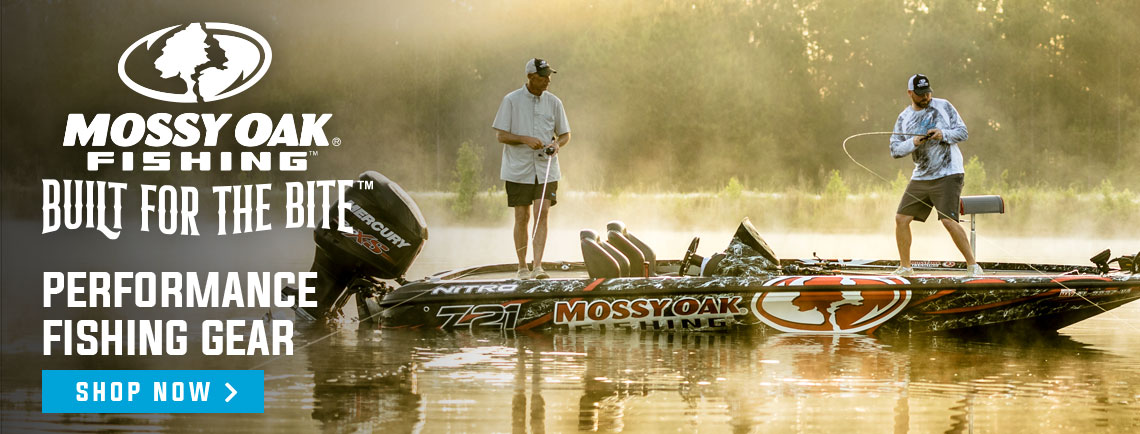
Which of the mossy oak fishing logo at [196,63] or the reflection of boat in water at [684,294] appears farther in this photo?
the mossy oak fishing logo at [196,63]

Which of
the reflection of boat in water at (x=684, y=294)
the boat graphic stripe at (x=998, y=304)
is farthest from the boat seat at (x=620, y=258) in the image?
the boat graphic stripe at (x=998, y=304)

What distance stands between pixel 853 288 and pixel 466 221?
19.7m

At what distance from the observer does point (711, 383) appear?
18.5 feet

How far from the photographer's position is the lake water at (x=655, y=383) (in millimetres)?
4766

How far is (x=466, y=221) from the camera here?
2616 centimetres

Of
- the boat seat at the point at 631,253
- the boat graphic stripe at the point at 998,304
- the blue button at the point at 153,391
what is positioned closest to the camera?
the blue button at the point at 153,391

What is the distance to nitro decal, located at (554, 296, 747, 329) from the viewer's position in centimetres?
707

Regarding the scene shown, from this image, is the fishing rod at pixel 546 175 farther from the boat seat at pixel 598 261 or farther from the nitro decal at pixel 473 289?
the nitro decal at pixel 473 289

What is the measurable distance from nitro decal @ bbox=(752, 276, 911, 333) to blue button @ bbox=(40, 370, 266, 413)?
2.95m

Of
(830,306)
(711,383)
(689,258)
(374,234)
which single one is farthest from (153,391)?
(830,306)

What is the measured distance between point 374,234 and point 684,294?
188 cm

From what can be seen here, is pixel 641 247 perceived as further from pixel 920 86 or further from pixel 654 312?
pixel 920 86

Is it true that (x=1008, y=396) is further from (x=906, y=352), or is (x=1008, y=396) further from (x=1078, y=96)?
(x=1078, y=96)

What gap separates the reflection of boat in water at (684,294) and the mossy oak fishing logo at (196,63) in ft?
73.1
